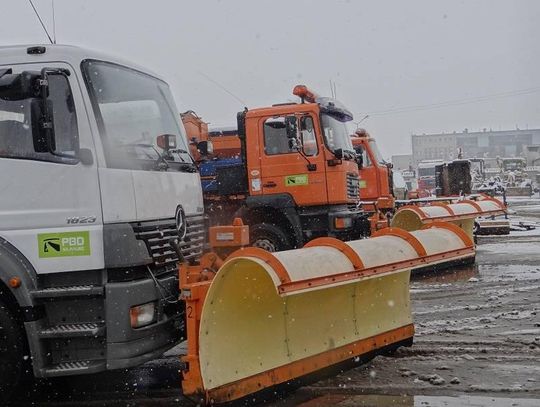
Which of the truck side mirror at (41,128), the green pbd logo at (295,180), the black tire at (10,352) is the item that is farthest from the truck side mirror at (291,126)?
the black tire at (10,352)

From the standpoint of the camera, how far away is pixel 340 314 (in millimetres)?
5082

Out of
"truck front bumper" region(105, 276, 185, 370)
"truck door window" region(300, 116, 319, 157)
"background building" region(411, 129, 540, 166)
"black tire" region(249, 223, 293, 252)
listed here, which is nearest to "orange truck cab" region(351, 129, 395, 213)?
"truck door window" region(300, 116, 319, 157)

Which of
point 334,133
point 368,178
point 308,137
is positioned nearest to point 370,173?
point 368,178

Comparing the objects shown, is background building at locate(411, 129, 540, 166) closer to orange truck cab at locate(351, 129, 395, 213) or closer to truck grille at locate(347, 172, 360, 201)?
orange truck cab at locate(351, 129, 395, 213)

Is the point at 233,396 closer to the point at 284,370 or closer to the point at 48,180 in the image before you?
the point at 284,370

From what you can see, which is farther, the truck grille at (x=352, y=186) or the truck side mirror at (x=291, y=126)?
the truck grille at (x=352, y=186)

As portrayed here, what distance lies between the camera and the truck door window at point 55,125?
4.21 m

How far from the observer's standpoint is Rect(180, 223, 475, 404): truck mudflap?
406 centimetres

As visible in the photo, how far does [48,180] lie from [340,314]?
2.48 metres

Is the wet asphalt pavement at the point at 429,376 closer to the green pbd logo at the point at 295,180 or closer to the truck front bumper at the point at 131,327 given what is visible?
the truck front bumper at the point at 131,327

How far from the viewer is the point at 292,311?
4.68 m

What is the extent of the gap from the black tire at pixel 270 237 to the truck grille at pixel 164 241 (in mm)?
4779

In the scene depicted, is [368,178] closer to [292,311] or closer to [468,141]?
[292,311]

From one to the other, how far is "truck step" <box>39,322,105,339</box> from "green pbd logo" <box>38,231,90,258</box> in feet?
1.57
